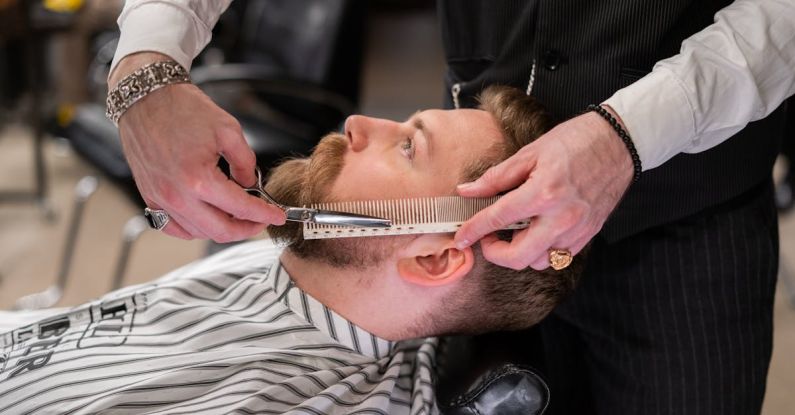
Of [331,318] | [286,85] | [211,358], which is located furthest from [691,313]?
[286,85]

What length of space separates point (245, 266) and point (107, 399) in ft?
1.65

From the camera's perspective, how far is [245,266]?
1765 millimetres

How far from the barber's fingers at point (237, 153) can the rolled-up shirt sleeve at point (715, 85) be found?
56 cm

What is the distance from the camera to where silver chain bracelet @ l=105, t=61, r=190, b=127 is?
48.1 inches

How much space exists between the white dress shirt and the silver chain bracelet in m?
0.05

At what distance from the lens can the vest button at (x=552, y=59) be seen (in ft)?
4.89

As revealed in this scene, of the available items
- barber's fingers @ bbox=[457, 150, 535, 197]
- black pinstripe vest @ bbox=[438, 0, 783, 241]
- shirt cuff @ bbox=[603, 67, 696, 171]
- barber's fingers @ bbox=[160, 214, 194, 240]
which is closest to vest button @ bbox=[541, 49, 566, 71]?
black pinstripe vest @ bbox=[438, 0, 783, 241]

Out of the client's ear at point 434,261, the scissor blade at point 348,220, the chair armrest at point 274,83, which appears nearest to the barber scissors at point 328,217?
the scissor blade at point 348,220

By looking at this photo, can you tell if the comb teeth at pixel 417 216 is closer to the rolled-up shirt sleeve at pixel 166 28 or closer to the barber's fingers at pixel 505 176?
the barber's fingers at pixel 505 176

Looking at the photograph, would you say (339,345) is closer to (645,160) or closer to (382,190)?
(382,190)

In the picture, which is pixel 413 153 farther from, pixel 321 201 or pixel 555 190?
pixel 555 190

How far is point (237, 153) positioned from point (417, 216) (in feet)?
1.02

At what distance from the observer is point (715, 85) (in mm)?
1275

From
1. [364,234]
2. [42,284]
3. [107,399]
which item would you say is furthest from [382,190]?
[42,284]
